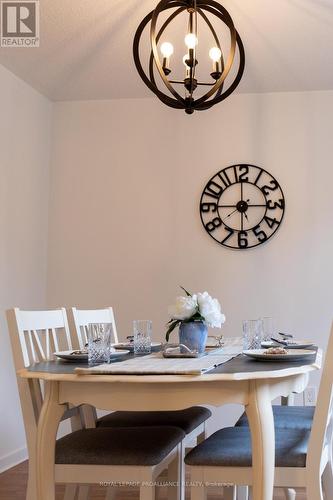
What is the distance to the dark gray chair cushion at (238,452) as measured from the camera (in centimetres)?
171

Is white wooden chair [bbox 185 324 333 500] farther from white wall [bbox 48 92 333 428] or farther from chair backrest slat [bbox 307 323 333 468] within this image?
white wall [bbox 48 92 333 428]

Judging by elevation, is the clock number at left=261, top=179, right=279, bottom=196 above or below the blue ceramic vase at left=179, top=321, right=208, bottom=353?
above

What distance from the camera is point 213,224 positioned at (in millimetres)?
3949

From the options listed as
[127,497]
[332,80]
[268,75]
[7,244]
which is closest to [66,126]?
[7,244]

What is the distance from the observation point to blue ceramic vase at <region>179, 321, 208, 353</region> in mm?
2207

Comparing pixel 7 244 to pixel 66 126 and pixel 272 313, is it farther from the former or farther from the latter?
pixel 272 313

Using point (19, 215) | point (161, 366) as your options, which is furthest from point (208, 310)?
point (19, 215)

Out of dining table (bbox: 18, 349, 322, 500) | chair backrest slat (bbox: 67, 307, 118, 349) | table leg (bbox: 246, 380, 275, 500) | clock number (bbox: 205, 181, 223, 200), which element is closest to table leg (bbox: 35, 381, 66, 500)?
dining table (bbox: 18, 349, 322, 500)

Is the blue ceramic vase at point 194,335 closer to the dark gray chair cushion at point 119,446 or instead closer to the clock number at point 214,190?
the dark gray chair cushion at point 119,446

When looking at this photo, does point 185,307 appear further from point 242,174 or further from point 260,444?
point 242,174

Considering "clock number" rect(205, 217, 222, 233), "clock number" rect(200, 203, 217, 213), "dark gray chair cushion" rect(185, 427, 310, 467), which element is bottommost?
"dark gray chair cushion" rect(185, 427, 310, 467)

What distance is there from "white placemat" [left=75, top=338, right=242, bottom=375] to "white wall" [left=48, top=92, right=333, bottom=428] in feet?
5.71

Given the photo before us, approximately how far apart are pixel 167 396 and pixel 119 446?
0.34 m

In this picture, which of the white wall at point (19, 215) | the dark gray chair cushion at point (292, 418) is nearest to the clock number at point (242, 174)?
the white wall at point (19, 215)
